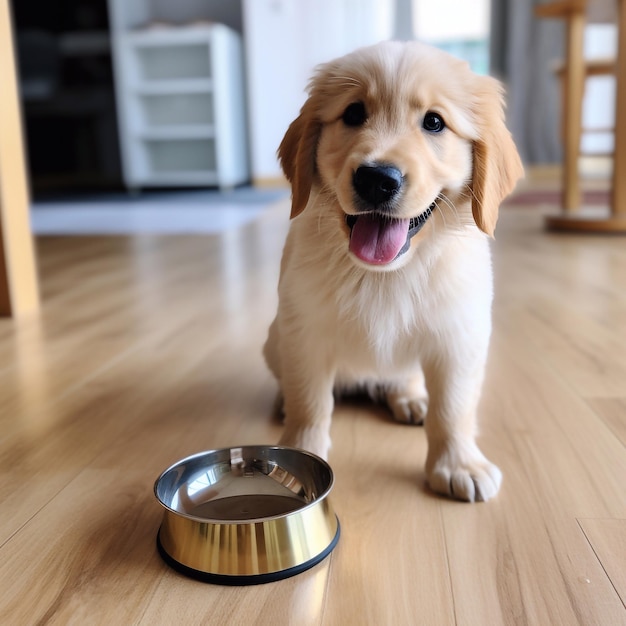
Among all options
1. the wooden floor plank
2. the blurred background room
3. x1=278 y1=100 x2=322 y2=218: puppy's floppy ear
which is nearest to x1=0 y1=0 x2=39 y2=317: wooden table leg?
x1=278 y1=100 x2=322 y2=218: puppy's floppy ear

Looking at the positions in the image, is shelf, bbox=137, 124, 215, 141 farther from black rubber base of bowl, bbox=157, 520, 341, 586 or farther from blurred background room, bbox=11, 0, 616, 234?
black rubber base of bowl, bbox=157, 520, 341, 586

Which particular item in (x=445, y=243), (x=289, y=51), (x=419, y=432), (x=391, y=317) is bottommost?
(x=419, y=432)

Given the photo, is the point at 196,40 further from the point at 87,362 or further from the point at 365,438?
the point at 365,438

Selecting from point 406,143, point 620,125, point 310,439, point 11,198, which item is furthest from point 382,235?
point 620,125

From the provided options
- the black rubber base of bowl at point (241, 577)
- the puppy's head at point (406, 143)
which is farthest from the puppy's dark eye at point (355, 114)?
the black rubber base of bowl at point (241, 577)

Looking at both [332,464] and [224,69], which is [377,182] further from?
[224,69]

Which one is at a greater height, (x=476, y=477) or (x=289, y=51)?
(x=289, y=51)

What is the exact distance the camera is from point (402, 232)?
1046 millimetres

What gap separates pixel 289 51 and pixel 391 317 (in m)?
6.50

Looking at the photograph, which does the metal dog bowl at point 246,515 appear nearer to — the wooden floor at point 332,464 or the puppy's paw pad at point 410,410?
the wooden floor at point 332,464

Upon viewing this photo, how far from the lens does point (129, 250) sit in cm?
373

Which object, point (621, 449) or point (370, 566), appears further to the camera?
point (621, 449)

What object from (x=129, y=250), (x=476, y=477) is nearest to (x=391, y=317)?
(x=476, y=477)

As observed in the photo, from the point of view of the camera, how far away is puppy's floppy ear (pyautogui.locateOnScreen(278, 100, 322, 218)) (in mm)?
1133
